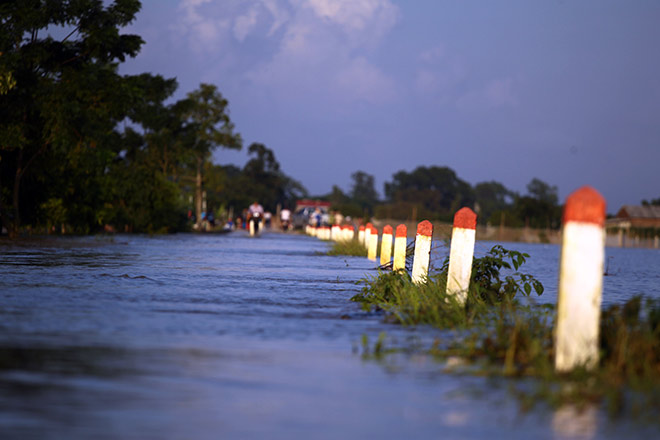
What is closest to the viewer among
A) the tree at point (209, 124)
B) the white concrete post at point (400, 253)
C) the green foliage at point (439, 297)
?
the green foliage at point (439, 297)

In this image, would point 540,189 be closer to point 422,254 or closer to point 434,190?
point 434,190

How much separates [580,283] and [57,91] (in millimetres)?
25126

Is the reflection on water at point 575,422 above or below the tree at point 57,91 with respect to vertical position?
below

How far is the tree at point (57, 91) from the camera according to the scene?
27812 millimetres

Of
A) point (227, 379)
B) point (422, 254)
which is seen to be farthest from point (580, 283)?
point (422, 254)

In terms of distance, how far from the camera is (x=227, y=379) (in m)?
5.73

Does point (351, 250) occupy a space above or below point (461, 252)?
below

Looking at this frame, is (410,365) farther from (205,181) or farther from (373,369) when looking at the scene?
(205,181)

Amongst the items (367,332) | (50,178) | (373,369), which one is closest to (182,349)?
(373,369)

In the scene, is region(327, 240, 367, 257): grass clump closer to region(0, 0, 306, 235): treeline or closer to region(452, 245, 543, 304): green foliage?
region(0, 0, 306, 235): treeline

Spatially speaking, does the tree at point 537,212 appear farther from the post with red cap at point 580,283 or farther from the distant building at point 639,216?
the post with red cap at point 580,283

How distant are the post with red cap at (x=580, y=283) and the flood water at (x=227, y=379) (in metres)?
0.53

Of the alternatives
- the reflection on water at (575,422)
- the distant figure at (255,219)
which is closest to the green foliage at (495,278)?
the reflection on water at (575,422)

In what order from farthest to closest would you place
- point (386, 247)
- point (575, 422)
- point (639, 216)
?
1. point (639, 216)
2. point (386, 247)
3. point (575, 422)
